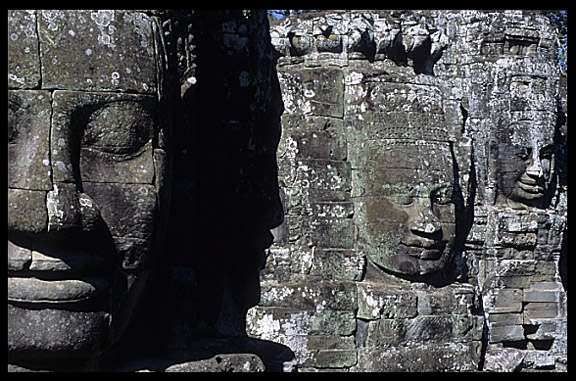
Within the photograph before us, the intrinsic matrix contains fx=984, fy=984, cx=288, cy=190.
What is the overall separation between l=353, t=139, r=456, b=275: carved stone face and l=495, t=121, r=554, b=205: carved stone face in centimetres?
398

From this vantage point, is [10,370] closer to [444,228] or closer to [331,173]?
[331,173]

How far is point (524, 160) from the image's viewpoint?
31.6 ft

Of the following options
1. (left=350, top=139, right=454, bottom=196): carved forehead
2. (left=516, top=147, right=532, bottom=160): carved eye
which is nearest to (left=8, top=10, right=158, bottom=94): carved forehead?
(left=350, top=139, right=454, bottom=196): carved forehead

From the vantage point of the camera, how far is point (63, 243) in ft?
11.8

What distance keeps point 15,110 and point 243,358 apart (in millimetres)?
1500

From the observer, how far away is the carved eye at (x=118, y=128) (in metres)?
3.73

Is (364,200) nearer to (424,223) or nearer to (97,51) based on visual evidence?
(424,223)

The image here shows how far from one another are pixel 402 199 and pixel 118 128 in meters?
2.35

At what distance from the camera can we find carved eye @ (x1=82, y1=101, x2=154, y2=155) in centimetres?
373

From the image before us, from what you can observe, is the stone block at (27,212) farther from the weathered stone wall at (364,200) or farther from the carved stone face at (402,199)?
the carved stone face at (402,199)

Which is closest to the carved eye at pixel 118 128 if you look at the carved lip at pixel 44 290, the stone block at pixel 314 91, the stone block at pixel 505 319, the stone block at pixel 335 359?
the carved lip at pixel 44 290
